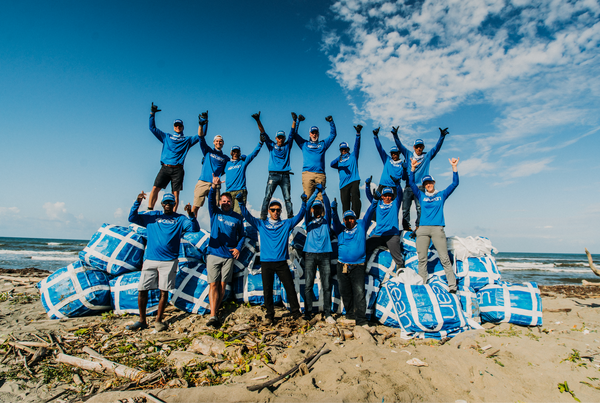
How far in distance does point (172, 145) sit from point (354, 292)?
5370 mm

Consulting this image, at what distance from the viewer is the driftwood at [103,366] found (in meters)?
3.69

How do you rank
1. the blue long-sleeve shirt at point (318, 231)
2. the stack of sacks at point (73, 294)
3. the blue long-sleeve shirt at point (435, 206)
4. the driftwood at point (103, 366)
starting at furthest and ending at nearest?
the stack of sacks at point (73, 294), the blue long-sleeve shirt at point (435, 206), the blue long-sleeve shirt at point (318, 231), the driftwood at point (103, 366)

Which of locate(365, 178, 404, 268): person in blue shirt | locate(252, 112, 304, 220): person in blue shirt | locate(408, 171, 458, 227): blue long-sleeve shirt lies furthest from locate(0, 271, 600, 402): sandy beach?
locate(252, 112, 304, 220): person in blue shirt

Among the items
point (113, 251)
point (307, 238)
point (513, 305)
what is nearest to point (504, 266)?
point (513, 305)

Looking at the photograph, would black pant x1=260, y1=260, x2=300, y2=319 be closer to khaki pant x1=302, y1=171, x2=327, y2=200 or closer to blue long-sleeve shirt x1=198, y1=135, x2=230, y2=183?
khaki pant x1=302, y1=171, x2=327, y2=200

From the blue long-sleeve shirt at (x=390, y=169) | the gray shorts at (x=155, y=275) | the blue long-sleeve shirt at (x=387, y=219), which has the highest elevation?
the blue long-sleeve shirt at (x=390, y=169)

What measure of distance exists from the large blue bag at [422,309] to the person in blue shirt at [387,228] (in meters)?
0.69

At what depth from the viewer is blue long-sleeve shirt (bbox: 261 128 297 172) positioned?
689 cm

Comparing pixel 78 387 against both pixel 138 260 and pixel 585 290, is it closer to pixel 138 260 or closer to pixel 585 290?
pixel 138 260

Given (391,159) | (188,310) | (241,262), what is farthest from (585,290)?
(188,310)

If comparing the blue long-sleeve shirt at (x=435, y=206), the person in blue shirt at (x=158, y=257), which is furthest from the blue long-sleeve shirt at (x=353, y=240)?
the person in blue shirt at (x=158, y=257)

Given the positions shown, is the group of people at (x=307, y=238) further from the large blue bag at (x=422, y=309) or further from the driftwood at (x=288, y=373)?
the driftwood at (x=288, y=373)

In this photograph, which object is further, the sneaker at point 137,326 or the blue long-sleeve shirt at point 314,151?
the blue long-sleeve shirt at point 314,151

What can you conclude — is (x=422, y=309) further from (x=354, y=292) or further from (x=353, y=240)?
(x=353, y=240)
